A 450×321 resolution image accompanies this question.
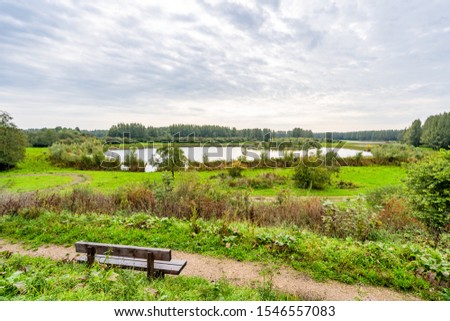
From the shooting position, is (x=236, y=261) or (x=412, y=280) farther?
(x=236, y=261)

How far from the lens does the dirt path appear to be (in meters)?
4.29

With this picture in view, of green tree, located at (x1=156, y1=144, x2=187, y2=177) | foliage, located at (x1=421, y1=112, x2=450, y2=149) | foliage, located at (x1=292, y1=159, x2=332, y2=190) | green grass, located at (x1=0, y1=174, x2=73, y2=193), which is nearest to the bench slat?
green grass, located at (x1=0, y1=174, x2=73, y2=193)

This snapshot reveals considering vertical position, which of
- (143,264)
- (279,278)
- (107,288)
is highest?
(107,288)

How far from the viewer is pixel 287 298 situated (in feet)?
12.9

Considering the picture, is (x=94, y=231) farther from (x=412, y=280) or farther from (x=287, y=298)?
(x=412, y=280)

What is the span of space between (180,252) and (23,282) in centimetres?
336

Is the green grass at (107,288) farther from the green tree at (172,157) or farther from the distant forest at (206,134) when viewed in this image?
the distant forest at (206,134)

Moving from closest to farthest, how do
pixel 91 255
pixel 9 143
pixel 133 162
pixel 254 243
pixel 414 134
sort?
1. pixel 91 255
2. pixel 254 243
3. pixel 9 143
4. pixel 133 162
5. pixel 414 134

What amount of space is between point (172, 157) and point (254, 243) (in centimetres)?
1609

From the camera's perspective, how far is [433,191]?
6.66m

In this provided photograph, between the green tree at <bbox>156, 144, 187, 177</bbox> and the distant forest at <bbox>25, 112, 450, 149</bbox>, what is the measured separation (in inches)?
617

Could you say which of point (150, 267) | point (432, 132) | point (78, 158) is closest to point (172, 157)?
point (78, 158)

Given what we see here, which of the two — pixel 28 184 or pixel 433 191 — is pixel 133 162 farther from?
pixel 433 191

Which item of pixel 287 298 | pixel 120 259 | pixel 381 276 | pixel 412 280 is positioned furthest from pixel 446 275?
pixel 120 259
